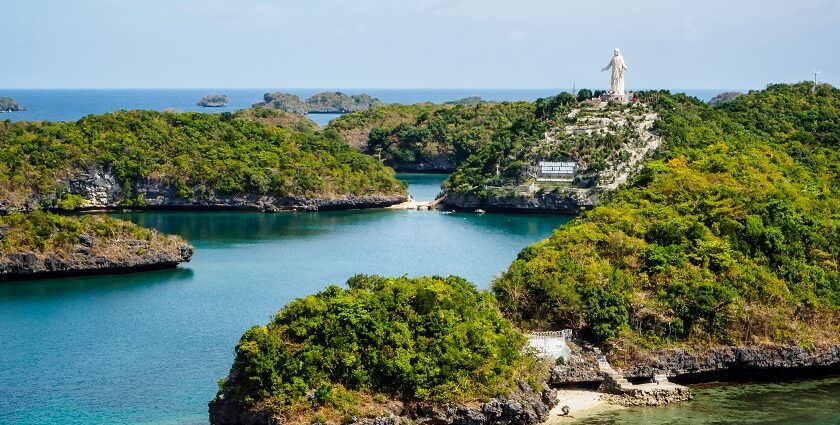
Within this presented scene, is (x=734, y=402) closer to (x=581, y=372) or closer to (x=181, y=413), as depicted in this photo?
(x=581, y=372)

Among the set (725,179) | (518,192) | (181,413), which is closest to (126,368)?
(181,413)

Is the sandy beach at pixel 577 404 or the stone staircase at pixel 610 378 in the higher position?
the stone staircase at pixel 610 378

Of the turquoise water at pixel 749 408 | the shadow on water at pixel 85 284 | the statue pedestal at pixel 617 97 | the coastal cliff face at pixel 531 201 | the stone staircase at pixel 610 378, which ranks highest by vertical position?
the statue pedestal at pixel 617 97

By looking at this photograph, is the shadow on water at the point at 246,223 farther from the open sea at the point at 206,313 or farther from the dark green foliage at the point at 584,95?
the dark green foliage at the point at 584,95

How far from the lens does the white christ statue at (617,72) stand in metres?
109

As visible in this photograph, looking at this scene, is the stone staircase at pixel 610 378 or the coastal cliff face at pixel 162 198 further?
the coastal cliff face at pixel 162 198

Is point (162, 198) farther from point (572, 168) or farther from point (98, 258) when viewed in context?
point (572, 168)

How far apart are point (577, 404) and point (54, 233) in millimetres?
40345

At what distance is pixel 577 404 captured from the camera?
4681 centimetres

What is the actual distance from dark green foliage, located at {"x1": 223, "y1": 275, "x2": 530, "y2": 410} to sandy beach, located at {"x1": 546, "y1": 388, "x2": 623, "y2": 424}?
91.2 inches

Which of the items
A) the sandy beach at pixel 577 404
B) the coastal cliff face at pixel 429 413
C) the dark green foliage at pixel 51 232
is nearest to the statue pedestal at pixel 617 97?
the dark green foliage at pixel 51 232

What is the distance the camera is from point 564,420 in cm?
4512

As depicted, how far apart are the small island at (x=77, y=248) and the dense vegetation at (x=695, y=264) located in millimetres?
28457

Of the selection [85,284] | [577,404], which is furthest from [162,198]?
[577,404]
